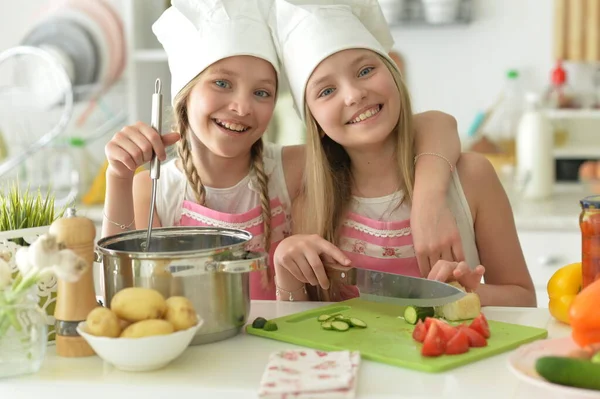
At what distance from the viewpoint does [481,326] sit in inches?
38.1

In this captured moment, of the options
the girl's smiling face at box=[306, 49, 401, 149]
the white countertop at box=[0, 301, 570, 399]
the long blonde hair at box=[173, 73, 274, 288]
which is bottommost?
the white countertop at box=[0, 301, 570, 399]

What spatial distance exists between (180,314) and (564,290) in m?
0.49

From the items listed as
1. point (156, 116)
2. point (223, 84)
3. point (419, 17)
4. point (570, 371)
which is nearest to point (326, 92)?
point (223, 84)

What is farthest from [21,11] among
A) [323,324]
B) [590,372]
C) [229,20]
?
[590,372]

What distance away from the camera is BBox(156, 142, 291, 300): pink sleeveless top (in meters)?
1.49

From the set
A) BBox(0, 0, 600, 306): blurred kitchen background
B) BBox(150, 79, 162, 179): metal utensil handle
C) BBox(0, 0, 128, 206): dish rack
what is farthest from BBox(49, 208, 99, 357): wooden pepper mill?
BBox(0, 0, 128, 206): dish rack

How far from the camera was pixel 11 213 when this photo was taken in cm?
104

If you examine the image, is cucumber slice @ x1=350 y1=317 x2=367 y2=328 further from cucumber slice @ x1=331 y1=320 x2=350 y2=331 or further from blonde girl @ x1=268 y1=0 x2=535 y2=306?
blonde girl @ x1=268 y1=0 x2=535 y2=306

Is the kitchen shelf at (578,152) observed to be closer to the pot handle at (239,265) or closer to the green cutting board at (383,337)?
the green cutting board at (383,337)

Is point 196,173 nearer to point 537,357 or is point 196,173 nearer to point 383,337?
point 383,337

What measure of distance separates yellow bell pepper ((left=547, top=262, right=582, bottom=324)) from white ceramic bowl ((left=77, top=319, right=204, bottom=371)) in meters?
0.47

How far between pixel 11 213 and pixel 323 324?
0.42 metres

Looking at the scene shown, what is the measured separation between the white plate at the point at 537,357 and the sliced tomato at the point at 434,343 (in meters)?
0.08

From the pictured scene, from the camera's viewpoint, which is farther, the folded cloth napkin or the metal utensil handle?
the metal utensil handle
